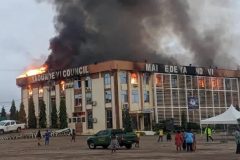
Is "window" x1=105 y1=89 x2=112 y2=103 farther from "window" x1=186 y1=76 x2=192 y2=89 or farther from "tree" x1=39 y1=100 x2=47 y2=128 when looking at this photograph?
"window" x1=186 y1=76 x2=192 y2=89

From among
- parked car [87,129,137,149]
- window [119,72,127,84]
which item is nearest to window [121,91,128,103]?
window [119,72,127,84]

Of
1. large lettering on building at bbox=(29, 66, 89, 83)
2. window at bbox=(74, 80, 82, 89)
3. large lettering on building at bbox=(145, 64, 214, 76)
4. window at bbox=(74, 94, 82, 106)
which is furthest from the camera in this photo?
window at bbox=(74, 80, 82, 89)

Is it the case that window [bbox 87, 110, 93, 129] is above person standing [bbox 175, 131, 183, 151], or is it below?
above

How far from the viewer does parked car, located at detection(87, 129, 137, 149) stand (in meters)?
36.2

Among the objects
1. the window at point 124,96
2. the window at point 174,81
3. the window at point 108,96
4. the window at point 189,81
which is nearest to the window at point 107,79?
the window at point 108,96

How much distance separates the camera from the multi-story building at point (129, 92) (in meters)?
72.5

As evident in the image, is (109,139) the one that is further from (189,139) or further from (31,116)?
(31,116)

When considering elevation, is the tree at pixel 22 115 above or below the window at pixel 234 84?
below

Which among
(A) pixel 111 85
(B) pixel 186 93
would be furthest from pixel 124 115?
(B) pixel 186 93

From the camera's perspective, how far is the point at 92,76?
74.9 metres

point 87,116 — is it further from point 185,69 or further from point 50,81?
point 185,69

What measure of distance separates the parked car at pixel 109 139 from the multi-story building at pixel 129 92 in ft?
100

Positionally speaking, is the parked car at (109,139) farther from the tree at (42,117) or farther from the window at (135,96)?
the tree at (42,117)

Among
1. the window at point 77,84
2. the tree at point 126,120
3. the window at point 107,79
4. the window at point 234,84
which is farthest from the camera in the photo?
the window at point 234,84
